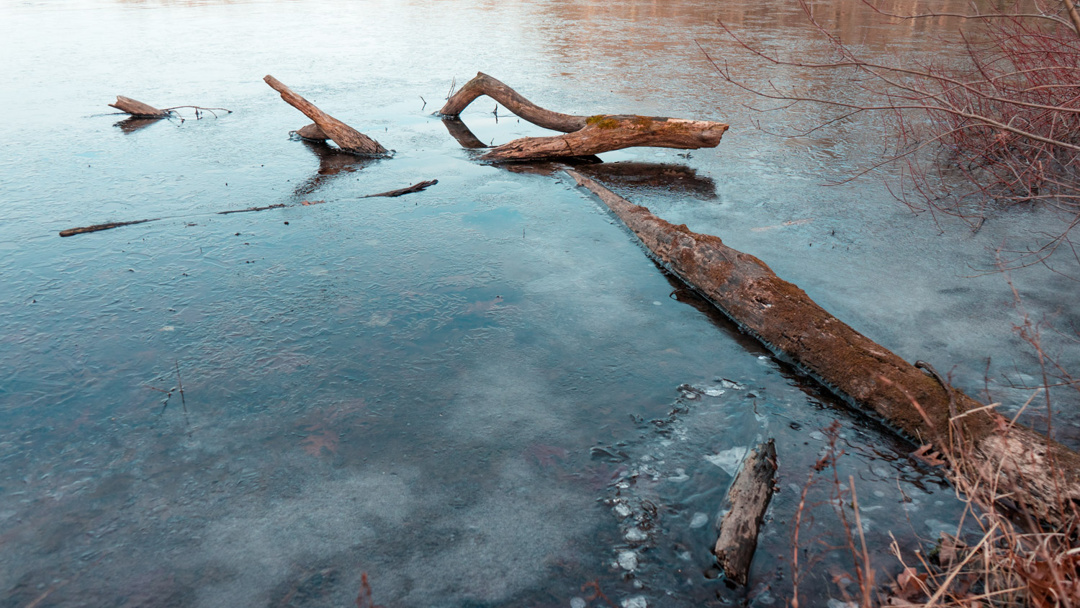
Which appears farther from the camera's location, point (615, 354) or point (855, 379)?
point (615, 354)

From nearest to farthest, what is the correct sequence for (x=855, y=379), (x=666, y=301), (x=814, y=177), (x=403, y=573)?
(x=403, y=573) → (x=855, y=379) → (x=666, y=301) → (x=814, y=177)

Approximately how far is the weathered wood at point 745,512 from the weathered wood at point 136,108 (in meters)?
12.5

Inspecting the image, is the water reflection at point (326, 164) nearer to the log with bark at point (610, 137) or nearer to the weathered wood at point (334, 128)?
the weathered wood at point (334, 128)

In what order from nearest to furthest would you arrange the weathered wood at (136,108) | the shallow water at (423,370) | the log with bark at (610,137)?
1. the shallow water at (423,370)
2. the log with bark at (610,137)
3. the weathered wood at (136,108)

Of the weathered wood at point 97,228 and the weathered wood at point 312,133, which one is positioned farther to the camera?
the weathered wood at point 312,133

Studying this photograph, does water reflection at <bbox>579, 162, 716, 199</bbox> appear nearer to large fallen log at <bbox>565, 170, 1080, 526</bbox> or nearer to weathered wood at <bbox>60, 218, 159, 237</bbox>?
large fallen log at <bbox>565, 170, 1080, 526</bbox>

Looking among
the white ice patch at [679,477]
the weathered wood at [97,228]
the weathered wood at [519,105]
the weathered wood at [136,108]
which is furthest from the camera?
the weathered wood at [136,108]

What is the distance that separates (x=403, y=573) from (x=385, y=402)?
1534 millimetres

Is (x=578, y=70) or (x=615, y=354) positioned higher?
(x=578, y=70)

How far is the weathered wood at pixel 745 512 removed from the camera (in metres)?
3.27

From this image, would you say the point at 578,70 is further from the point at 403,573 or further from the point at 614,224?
the point at 403,573

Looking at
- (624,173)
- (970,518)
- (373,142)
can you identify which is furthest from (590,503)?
(373,142)

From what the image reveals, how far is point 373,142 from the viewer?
34.4 ft

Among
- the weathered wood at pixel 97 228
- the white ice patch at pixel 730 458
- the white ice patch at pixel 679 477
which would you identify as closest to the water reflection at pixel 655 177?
the white ice patch at pixel 730 458
